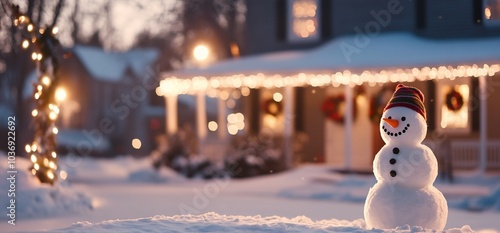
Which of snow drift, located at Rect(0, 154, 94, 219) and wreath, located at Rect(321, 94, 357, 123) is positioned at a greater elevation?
wreath, located at Rect(321, 94, 357, 123)

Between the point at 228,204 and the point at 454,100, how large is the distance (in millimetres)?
7839

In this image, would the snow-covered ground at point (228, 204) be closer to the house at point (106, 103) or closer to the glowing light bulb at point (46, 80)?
the glowing light bulb at point (46, 80)

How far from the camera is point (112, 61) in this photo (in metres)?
42.2

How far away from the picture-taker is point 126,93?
1679 inches

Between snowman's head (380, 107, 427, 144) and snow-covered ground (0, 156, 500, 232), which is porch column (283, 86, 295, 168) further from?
snowman's head (380, 107, 427, 144)

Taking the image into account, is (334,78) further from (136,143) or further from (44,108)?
(136,143)

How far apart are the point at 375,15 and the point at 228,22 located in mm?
12795

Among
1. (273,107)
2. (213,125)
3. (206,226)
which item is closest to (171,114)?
(273,107)

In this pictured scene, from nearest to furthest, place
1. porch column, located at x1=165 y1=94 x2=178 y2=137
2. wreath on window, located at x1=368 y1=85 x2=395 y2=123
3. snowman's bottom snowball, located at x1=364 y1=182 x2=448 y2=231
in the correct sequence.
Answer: snowman's bottom snowball, located at x1=364 y1=182 x2=448 y2=231
wreath on window, located at x1=368 y1=85 x2=395 y2=123
porch column, located at x1=165 y1=94 x2=178 y2=137

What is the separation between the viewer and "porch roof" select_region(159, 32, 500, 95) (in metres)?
19.7

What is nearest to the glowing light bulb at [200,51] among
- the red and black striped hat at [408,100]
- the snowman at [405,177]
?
the red and black striped hat at [408,100]

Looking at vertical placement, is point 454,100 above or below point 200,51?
below

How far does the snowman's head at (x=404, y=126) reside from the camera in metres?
9.68

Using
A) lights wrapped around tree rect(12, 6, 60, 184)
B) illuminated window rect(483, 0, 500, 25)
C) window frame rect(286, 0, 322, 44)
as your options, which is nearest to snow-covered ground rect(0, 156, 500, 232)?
lights wrapped around tree rect(12, 6, 60, 184)
